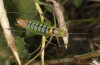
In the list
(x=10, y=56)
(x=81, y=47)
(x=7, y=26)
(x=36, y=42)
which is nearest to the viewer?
(x=7, y=26)

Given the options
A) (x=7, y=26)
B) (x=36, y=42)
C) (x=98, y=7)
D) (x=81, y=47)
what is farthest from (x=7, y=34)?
(x=98, y=7)

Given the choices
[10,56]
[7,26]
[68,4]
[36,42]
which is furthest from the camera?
[68,4]

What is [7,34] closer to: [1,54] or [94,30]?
[1,54]

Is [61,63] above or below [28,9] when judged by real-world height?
below

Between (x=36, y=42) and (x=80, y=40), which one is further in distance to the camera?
(x=80, y=40)

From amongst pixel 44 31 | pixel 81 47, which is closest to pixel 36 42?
pixel 81 47

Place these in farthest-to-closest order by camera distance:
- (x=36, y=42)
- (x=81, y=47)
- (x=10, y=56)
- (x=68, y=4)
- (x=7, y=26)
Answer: (x=68, y=4) < (x=81, y=47) < (x=36, y=42) < (x=10, y=56) < (x=7, y=26)

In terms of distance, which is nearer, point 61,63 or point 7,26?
point 7,26

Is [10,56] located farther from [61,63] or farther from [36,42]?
[36,42]

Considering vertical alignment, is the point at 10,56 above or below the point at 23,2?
below
